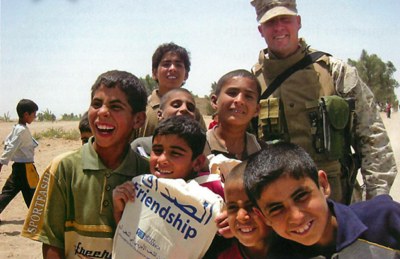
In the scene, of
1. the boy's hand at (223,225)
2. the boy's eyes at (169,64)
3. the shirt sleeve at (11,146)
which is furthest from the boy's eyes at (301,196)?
the shirt sleeve at (11,146)

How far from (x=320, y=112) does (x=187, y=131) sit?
1.22 m

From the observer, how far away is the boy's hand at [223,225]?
1.97m

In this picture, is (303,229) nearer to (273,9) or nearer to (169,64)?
(273,9)

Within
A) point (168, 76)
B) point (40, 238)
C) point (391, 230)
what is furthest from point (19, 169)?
point (391, 230)

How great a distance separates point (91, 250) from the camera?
2176mm

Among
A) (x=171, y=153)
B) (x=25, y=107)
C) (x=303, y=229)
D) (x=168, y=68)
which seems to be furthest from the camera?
(x=25, y=107)

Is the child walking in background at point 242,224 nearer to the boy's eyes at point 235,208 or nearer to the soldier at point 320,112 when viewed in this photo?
the boy's eyes at point 235,208

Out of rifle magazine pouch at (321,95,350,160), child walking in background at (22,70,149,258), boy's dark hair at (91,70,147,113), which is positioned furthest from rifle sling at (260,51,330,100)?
child walking in background at (22,70,149,258)

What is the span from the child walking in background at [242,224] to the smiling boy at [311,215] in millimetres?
45

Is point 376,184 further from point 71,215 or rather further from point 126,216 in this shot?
point 71,215

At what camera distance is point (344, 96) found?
3.28 metres

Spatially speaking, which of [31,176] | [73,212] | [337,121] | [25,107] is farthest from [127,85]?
[25,107]

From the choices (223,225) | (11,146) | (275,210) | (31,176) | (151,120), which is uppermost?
(151,120)

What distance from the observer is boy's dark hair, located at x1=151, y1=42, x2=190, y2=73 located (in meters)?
4.11
